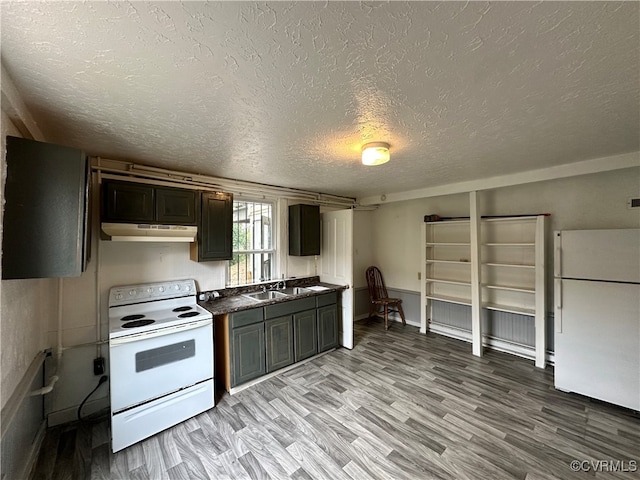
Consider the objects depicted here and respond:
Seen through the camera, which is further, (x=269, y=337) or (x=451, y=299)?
(x=451, y=299)

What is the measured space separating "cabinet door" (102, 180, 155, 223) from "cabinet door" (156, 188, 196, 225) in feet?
0.22

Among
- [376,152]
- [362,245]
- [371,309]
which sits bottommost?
→ [371,309]

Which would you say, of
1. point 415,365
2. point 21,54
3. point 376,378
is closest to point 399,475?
point 376,378

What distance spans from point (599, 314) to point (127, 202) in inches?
180

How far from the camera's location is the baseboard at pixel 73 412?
224 cm

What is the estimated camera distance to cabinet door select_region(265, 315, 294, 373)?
9.67ft

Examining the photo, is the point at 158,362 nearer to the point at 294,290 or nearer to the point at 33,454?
the point at 33,454

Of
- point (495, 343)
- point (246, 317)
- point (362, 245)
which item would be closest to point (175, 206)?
point (246, 317)

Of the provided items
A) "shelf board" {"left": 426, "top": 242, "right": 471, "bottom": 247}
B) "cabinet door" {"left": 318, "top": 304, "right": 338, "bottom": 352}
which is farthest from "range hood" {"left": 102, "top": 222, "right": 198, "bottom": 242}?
"shelf board" {"left": 426, "top": 242, "right": 471, "bottom": 247}

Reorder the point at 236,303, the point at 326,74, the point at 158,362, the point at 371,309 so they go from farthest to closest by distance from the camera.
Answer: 1. the point at 371,309
2. the point at 236,303
3. the point at 158,362
4. the point at 326,74

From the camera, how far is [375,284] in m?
5.08
